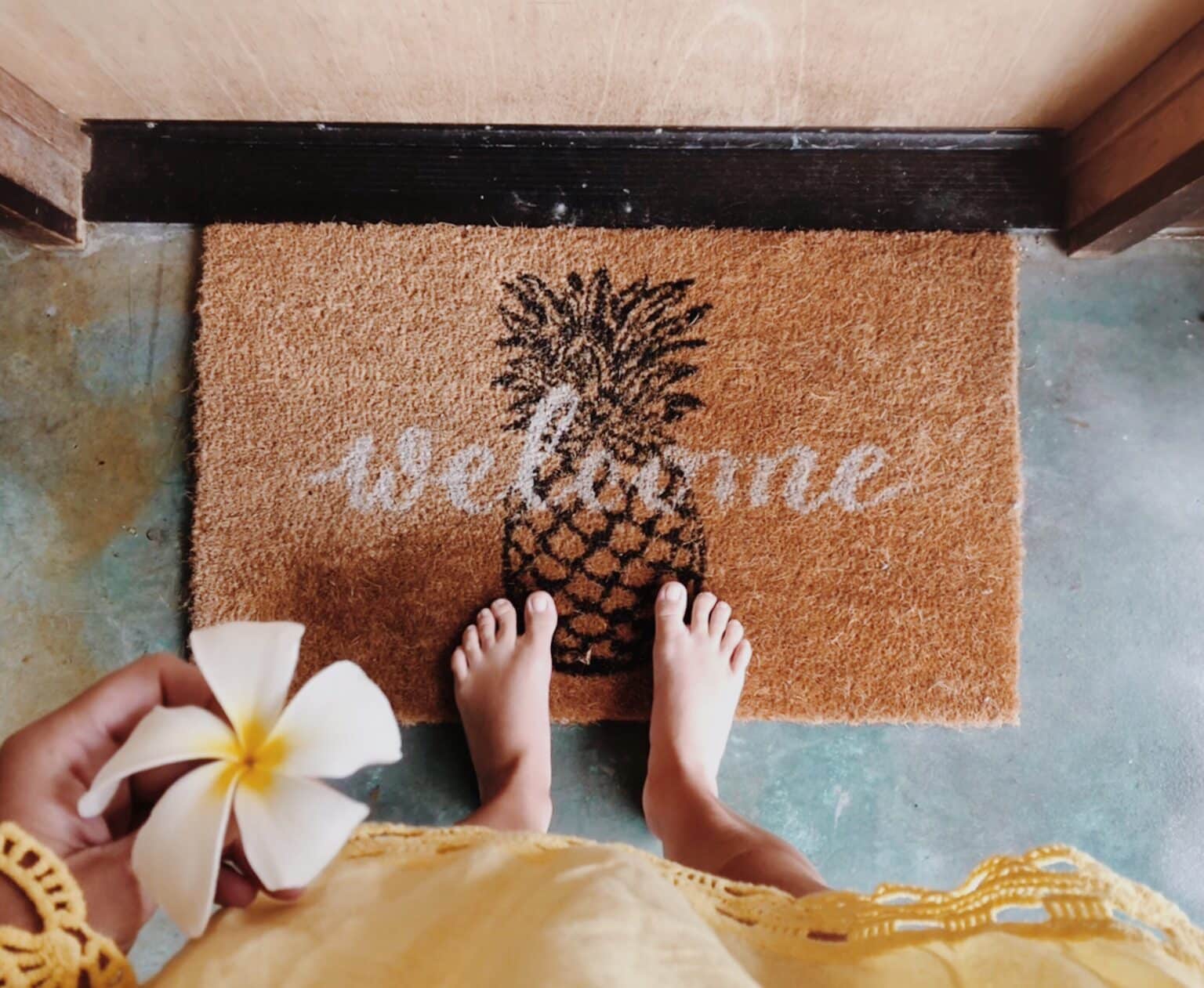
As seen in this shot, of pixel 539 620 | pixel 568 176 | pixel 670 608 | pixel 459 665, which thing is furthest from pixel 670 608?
pixel 568 176

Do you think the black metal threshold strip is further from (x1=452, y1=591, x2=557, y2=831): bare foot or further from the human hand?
the human hand

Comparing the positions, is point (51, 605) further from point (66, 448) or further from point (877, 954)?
point (877, 954)

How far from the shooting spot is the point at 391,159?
1.04 meters

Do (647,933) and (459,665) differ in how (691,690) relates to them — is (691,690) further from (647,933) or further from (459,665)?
(647,933)

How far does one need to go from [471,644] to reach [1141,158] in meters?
0.93

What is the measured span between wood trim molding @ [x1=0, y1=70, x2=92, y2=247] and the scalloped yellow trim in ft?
2.56

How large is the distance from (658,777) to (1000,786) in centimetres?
43

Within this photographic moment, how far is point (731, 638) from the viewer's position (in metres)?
1.02

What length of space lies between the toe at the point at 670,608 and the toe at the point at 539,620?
13 centimetres

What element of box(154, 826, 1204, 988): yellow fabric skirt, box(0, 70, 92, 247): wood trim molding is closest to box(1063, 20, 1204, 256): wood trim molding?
box(154, 826, 1204, 988): yellow fabric skirt

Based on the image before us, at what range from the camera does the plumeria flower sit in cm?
42

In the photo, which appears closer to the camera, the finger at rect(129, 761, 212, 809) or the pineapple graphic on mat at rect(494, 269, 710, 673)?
the finger at rect(129, 761, 212, 809)

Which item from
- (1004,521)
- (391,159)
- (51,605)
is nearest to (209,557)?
(51,605)

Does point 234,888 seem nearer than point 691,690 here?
Yes
